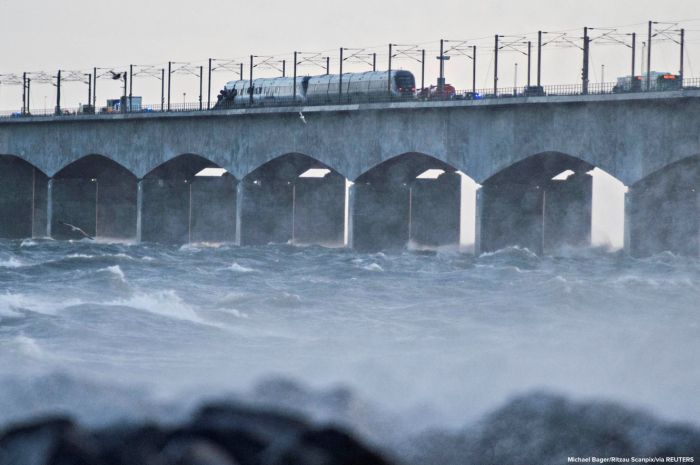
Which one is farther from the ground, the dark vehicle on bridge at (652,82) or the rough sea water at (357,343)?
the dark vehicle on bridge at (652,82)

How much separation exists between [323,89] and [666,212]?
27.7 meters

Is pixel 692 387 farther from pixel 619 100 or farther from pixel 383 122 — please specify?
pixel 383 122

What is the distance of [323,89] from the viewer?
253 ft

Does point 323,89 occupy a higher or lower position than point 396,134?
higher

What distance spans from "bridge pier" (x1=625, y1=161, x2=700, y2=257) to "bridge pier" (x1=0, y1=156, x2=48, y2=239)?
55509 mm

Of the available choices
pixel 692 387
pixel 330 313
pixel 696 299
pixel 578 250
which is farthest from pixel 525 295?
pixel 578 250

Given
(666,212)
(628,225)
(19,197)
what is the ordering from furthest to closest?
(19,197) < (666,212) < (628,225)

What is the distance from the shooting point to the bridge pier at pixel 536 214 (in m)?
65.9

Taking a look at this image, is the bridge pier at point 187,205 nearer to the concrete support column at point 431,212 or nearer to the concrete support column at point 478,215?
the concrete support column at point 431,212

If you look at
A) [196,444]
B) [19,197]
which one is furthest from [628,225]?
[19,197]

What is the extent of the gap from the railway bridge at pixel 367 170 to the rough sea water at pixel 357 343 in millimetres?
8358

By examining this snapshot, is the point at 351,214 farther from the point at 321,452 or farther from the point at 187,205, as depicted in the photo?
the point at 321,452

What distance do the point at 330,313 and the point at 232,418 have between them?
62.2ft

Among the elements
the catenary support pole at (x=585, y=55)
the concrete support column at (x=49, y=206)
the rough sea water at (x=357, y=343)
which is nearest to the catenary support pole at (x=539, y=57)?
the catenary support pole at (x=585, y=55)
